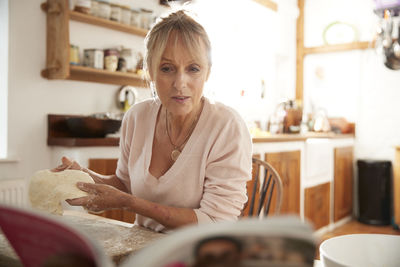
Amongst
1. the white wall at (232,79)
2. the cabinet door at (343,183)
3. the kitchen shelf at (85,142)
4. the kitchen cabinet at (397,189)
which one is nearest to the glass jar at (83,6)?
the white wall at (232,79)

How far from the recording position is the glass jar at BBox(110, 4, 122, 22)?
2756mm

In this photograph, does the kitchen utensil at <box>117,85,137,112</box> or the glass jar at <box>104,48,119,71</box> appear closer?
the glass jar at <box>104,48,119,71</box>

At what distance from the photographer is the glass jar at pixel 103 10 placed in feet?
8.73

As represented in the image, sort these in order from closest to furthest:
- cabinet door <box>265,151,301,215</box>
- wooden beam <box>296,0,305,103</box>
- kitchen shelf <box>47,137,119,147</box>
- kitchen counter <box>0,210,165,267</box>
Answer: kitchen counter <box>0,210,165,267</box> → kitchen shelf <box>47,137,119,147</box> → cabinet door <box>265,151,301,215</box> → wooden beam <box>296,0,305,103</box>

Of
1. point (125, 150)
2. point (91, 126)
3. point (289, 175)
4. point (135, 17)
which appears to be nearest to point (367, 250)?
point (125, 150)

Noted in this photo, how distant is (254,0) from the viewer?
408cm

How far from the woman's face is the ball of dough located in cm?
35

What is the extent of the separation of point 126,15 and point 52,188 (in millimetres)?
2122

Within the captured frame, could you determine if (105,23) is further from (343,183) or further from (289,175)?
(343,183)

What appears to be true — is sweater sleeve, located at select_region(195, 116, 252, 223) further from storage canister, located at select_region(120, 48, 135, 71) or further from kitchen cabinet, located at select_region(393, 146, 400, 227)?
kitchen cabinet, located at select_region(393, 146, 400, 227)

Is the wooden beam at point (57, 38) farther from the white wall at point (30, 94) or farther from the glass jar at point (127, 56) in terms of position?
the glass jar at point (127, 56)

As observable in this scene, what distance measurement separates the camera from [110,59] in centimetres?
270

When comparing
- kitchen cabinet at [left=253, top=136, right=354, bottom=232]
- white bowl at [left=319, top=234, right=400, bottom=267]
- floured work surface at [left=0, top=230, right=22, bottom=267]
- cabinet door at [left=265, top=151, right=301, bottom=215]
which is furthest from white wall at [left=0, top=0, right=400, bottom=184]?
white bowl at [left=319, top=234, right=400, bottom=267]

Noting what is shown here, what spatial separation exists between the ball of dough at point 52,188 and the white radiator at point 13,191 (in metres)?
1.40
